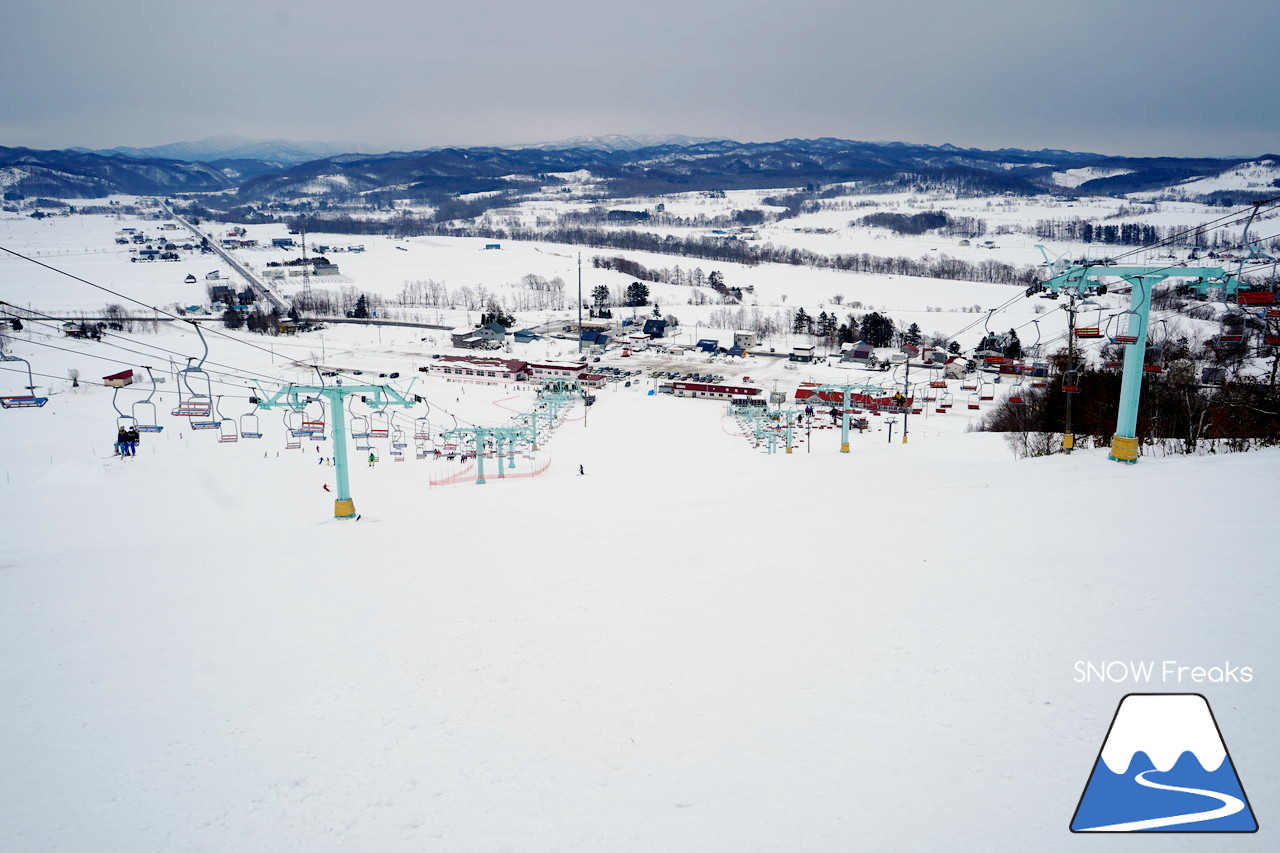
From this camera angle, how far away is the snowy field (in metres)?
3.50

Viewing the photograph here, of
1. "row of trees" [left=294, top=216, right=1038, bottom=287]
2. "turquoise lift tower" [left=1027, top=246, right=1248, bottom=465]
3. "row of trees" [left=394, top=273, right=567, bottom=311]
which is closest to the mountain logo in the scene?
"turquoise lift tower" [left=1027, top=246, right=1248, bottom=465]

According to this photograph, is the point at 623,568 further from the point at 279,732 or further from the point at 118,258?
the point at 118,258

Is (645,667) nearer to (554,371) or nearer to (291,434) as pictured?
(291,434)

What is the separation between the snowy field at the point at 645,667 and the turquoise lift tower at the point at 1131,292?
0.55 metres

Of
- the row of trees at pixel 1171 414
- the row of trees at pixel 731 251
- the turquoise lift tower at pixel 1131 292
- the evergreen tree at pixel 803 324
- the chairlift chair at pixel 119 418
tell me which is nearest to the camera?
the turquoise lift tower at pixel 1131 292

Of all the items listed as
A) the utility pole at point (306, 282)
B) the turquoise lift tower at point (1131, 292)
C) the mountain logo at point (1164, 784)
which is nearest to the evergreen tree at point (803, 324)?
the utility pole at point (306, 282)

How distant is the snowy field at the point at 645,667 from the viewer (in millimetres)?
3496

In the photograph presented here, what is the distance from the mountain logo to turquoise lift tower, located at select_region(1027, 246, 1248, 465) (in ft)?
23.9

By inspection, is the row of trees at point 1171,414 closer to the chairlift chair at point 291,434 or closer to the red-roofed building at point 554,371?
the chairlift chair at point 291,434

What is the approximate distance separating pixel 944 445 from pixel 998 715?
14.8 m

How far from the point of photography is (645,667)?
475 cm

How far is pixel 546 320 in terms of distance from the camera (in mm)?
60594

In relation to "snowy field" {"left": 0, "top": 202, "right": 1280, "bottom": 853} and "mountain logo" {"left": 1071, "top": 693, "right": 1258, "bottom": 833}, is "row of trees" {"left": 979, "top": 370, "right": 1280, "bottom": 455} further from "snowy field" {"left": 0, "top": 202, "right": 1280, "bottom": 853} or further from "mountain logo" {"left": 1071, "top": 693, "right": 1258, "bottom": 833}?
"mountain logo" {"left": 1071, "top": 693, "right": 1258, "bottom": 833}

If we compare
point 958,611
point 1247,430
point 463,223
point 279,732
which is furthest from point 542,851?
point 463,223
